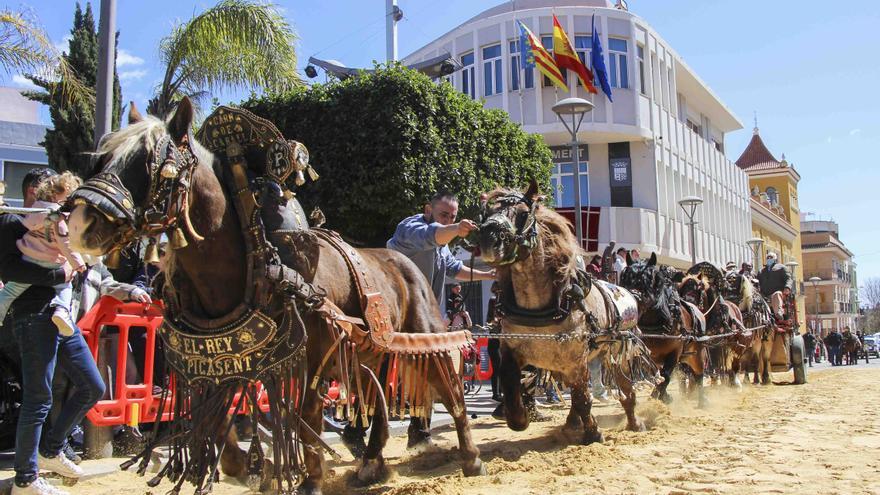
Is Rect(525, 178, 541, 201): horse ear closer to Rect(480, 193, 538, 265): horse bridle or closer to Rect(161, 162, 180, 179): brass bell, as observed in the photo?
Rect(480, 193, 538, 265): horse bridle

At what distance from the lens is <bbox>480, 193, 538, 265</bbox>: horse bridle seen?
576cm

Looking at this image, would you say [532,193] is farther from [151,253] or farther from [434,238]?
[151,253]

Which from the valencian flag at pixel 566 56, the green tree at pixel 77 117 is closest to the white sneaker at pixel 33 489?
the green tree at pixel 77 117

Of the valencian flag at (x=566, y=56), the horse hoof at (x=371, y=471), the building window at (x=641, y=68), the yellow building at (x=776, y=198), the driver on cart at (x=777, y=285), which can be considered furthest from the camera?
the yellow building at (x=776, y=198)

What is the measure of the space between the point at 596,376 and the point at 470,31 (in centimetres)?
2325

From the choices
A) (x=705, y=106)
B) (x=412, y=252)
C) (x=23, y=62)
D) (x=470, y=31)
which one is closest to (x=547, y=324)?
(x=412, y=252)

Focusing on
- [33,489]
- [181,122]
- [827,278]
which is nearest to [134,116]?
[181,122]

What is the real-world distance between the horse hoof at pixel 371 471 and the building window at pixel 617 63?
82.6ft

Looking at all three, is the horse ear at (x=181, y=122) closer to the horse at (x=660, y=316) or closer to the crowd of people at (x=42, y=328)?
the crowd of people at (x=42, y=328)

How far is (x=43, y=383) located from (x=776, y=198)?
6304 centimetres

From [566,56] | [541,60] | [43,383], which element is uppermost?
[566,56]

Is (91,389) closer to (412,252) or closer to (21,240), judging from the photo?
(21,240)

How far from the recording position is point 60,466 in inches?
191

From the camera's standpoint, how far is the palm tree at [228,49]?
13.6 metres
